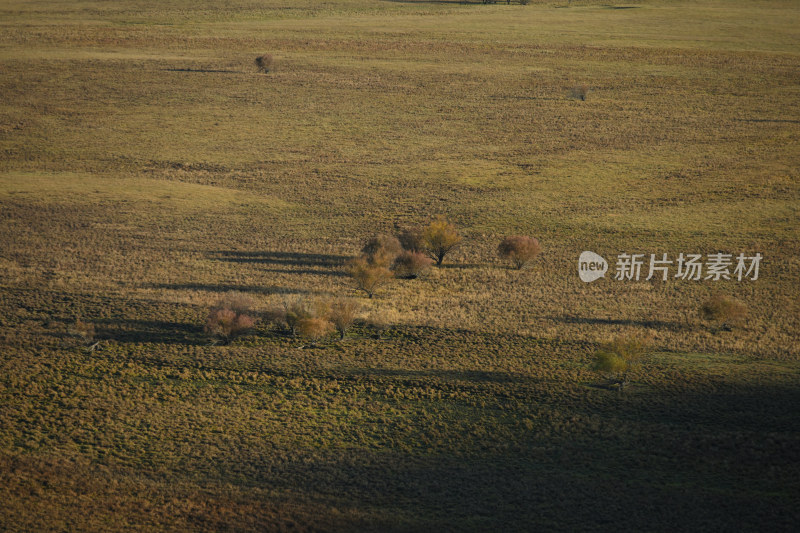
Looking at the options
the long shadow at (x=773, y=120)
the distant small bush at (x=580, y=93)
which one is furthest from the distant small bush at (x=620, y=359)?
the distant small bush at (x=580, y=93)

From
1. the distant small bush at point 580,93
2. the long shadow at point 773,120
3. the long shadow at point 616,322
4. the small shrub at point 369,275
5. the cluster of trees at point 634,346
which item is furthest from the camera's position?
the distant small bush at point 580,93

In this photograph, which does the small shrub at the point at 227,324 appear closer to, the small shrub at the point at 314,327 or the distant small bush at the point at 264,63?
the small shrub at the point at 314,327

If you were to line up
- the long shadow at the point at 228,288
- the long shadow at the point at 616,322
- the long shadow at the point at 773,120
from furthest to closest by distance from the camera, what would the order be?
the long shadow at the point at 773,120 → the long shadow at the point at 228,288 → the long shadow at the point at 616,322

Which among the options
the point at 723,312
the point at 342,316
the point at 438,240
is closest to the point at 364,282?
the point at 342,316

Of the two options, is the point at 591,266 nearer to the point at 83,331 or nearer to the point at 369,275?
the point at 369,275

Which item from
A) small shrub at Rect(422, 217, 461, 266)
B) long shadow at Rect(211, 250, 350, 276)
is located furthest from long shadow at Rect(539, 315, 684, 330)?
long shadow at Rect(211, 250, 350, 276)

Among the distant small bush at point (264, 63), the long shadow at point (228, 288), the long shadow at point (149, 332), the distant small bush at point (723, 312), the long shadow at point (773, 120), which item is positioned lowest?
the long shadow at point (149, 332)
